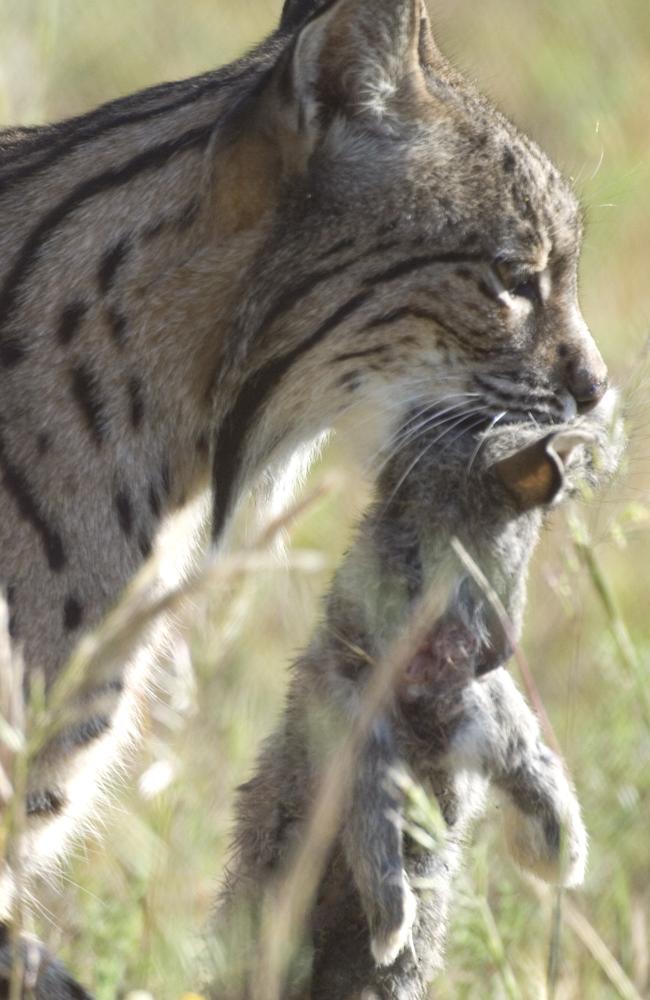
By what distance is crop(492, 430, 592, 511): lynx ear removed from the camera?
4535 millimetres

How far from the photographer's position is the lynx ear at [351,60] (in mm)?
4930

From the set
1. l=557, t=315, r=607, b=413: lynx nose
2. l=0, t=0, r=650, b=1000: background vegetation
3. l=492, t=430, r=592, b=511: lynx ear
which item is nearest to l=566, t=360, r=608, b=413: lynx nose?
l=557, t=315, r=607, b=413: lynx nose

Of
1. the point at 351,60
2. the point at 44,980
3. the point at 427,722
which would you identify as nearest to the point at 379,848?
the point at 427,722

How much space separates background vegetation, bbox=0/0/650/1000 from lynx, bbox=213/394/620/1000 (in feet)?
0.48

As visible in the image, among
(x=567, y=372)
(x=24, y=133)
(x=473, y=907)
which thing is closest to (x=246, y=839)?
(x=473, y=907)

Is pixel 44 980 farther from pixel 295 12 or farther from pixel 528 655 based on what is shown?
pixel 528 655

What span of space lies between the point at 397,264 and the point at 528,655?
3.11 metres

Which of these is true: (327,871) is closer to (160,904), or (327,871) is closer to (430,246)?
(160,904)

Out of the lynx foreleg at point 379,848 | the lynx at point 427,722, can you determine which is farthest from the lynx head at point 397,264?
the lynx foreleg at point 379,848

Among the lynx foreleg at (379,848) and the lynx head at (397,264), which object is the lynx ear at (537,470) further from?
the lynx foreleg at (379,848)

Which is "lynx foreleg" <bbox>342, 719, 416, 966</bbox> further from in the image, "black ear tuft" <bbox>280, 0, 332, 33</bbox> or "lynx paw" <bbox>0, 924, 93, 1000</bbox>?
"black ear tuft" <bbox>280, 0, 332, 33</bbox>

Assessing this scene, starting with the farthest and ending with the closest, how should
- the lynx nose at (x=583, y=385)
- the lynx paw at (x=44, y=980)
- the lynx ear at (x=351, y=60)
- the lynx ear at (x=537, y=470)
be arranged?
the lynx nose at (x=583, y=385), the lynx ear at (x=351, y=60), the lynx paw at (x=44, y=980), the lynx ear at (x=537, y=470)

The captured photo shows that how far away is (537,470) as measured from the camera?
4.56 m

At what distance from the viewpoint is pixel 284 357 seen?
17.2 feet
